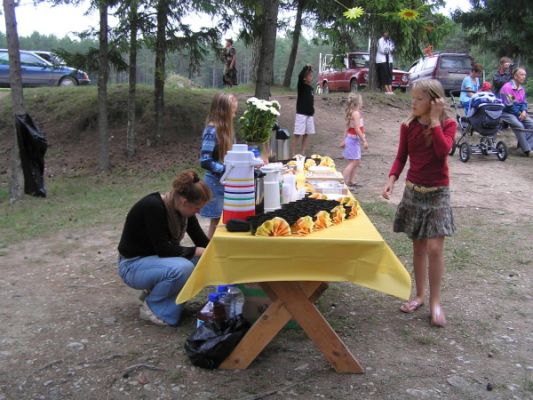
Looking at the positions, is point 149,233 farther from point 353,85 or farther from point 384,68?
point 353,85

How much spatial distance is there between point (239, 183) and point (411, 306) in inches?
69.5

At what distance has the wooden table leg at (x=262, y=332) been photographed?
2930 millimetres

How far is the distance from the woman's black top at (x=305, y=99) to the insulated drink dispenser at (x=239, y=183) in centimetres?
660

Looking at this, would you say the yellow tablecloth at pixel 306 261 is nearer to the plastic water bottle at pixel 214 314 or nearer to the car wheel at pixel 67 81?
the plastic water bottle at pixel 214 314

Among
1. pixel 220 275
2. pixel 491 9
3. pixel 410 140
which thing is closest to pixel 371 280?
pixel 220 275

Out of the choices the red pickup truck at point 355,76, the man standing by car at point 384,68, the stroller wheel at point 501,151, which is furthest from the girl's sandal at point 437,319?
the red pickup truck at point 355,76

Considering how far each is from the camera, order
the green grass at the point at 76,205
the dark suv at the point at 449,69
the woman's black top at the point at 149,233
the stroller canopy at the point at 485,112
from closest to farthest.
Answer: the woman's black top at the point at 149,233 < the green grass at the point at 76,205 < the stroller canopy at the point at 485,112 < the dark suv at the point at 449,69

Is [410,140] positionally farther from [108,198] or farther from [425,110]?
[108,198]

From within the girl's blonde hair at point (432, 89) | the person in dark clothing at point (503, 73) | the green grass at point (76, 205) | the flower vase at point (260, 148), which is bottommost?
the green grass at point (76, 205)

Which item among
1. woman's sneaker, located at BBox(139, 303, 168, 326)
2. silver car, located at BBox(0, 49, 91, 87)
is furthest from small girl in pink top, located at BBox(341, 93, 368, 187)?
silver car, located at BBox(0, 49, 91, 87)

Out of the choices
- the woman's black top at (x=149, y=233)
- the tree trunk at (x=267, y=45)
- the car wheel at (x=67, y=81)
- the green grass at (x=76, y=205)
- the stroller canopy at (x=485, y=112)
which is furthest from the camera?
the car wheel at (x=67, y=81)

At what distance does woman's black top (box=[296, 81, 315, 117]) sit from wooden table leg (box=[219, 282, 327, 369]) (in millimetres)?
6820

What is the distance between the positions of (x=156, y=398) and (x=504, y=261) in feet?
11.9

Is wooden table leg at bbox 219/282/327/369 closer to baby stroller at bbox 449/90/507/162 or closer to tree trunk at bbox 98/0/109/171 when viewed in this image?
baby stroller at bbox 449/90/507/162
